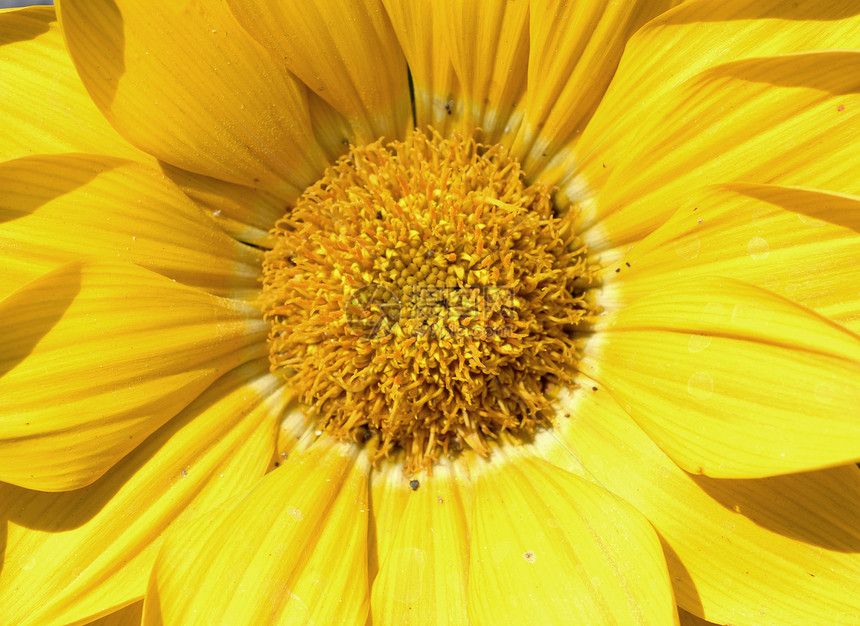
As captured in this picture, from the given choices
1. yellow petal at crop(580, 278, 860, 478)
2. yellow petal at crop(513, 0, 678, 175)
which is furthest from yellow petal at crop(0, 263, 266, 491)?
yellow petal at crop(580, 278, 860, 478)

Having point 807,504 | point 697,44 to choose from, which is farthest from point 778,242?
point 807,504

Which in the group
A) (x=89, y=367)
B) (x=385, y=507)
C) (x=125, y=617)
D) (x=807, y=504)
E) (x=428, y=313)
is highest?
(x=428, y=313)

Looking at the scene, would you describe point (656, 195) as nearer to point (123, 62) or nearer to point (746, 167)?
point (746, 167)

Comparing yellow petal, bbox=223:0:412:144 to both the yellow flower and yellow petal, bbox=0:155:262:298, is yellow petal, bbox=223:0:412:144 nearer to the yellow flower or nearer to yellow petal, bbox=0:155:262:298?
the yellow flower

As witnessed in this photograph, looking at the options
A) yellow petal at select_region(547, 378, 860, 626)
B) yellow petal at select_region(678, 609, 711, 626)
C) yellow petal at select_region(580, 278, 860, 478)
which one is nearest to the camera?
yellow petal at select_region(580, 278, 860, 478)

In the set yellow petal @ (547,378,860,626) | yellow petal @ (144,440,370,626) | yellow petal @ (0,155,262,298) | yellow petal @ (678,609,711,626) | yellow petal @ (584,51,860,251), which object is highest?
yellow petal @ (584,51,860,251)

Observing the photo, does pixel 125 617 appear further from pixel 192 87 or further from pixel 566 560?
pixel 192 87

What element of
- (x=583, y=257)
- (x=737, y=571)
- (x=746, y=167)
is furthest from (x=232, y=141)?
(x=737, y=571)
